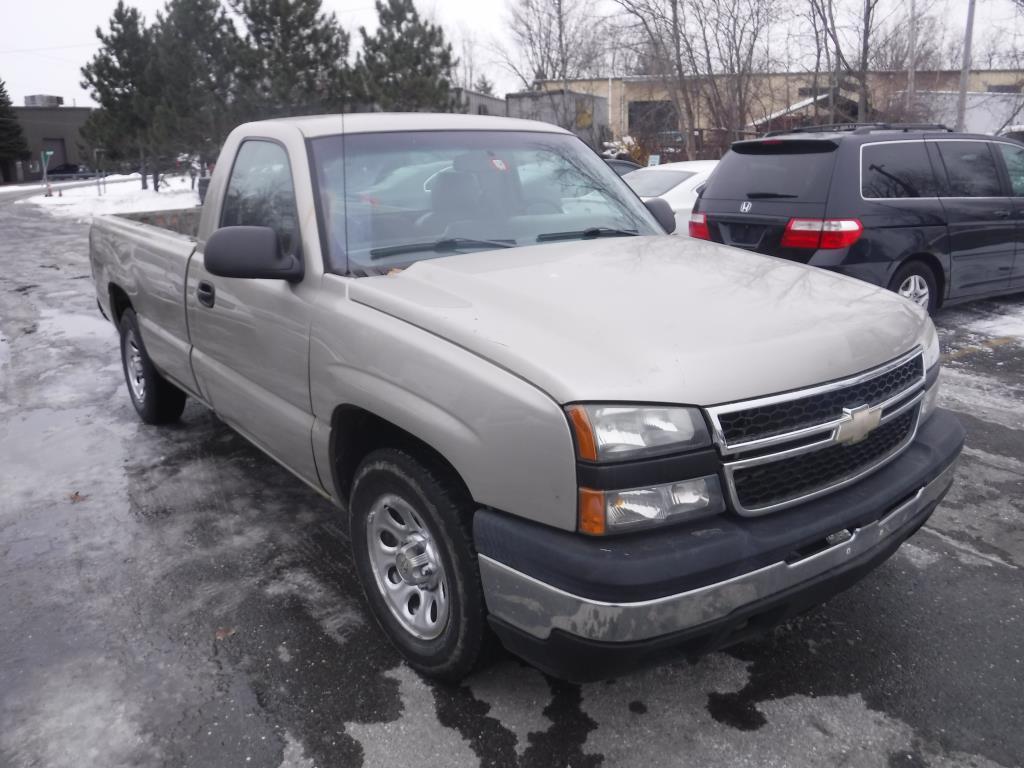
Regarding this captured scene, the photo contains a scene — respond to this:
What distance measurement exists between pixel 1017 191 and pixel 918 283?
1711mm

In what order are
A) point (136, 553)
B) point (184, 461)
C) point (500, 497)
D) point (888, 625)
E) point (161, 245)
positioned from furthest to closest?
point (184, 461), point (161, 245), point (136, 553), point (888, 625), point (500, 497)

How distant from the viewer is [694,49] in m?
23.3

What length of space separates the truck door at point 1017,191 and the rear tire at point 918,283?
1164 millimetres

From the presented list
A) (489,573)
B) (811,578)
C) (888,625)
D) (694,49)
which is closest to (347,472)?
(489,573)

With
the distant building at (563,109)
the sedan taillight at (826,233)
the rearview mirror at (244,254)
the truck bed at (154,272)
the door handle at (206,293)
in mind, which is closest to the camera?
the rearview mirror at (244,254)

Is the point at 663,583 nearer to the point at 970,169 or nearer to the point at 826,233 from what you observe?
the point at 826,233

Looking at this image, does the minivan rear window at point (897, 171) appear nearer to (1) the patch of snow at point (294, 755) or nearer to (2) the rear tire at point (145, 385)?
(2) the rear tire at point (145, 385)

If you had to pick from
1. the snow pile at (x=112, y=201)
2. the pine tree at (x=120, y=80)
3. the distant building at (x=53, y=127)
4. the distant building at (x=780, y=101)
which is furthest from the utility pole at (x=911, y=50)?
the distant building at (x=53, y=127)

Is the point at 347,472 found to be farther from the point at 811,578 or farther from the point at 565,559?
the point at 811,578

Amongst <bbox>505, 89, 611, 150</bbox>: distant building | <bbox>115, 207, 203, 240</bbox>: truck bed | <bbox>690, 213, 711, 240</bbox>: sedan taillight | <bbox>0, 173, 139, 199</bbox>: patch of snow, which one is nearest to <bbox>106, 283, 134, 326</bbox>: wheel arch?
<bbox>115, 207, 203, 240</bbox>: truck bed

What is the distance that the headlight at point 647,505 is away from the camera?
217 cm

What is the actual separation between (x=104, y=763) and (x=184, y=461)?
103 inches

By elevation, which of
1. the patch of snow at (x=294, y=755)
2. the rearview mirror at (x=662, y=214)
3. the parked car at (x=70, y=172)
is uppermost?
the parked car at (x=70, y=172)

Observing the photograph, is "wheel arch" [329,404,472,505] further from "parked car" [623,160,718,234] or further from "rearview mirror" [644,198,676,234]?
"parked car" [623,160,718,234]
